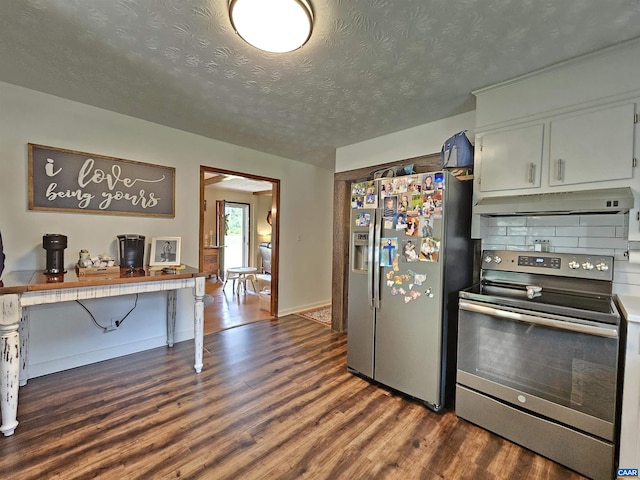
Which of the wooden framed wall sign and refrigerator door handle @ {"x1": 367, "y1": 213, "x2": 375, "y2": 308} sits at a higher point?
the wooden framed wall sign

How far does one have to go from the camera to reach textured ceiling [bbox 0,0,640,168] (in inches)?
55.7

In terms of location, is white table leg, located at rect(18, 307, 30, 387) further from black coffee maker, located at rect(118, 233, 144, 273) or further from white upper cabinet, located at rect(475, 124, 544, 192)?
white upper cabinet, located at rect(475, 124, 544, 192)

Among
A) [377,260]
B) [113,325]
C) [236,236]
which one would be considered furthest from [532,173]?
[236,236]

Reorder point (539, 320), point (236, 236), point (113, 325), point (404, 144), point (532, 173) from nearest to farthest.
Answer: point (539, 320)
point (532, 173)
point (113, 325)
point (404, 144)
point (236, 236)

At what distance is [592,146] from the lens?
1721 mm

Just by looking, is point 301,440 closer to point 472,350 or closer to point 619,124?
point 472,350

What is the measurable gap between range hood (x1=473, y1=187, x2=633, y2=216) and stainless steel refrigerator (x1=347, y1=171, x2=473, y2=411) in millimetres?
265

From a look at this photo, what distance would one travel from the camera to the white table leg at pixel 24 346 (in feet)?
7.33

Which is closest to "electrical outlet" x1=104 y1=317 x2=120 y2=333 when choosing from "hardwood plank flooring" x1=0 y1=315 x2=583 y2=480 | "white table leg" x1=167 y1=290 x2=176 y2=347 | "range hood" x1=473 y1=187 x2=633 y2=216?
"hardwood plank flooring" x1=0 y1=315 x2=583 y2=480

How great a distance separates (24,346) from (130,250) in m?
1.02

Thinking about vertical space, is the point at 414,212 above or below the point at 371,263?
above

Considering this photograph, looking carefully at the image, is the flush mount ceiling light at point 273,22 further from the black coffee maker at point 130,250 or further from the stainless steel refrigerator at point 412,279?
the black coffee maker at point 130,250

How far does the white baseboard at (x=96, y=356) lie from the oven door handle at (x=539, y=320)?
9.53 ft

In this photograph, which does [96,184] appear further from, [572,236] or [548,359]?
[572,236]
